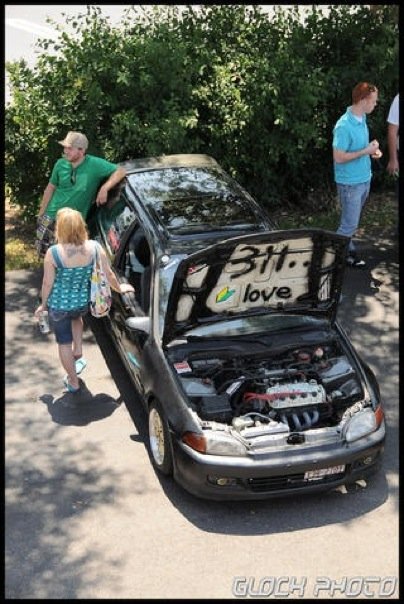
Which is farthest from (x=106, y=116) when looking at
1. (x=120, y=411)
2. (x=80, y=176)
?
(x=120, y=411)

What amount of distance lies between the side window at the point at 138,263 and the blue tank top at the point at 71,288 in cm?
46

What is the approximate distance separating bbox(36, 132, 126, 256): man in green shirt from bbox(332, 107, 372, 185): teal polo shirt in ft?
7.64

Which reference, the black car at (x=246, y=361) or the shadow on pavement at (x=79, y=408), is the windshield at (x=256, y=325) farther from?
the shadow on pavement at (x=79, y=408)

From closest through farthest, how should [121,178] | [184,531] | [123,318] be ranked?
[184,531] < [123,318] < [121,178]

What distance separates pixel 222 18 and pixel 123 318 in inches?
193

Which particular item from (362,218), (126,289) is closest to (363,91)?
(362,218)

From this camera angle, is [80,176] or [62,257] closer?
[62,257]

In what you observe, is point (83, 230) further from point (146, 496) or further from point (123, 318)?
point (146, 496)

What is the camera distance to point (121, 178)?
297 inches

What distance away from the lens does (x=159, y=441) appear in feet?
19.0

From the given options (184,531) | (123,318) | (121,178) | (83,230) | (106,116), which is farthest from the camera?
(106,116)

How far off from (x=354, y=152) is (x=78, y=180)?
2.90m

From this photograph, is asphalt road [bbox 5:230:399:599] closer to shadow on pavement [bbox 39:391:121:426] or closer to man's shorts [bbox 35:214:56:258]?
shadow on pavement [bbox 39:391:121:426]

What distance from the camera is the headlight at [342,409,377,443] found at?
5.48m
